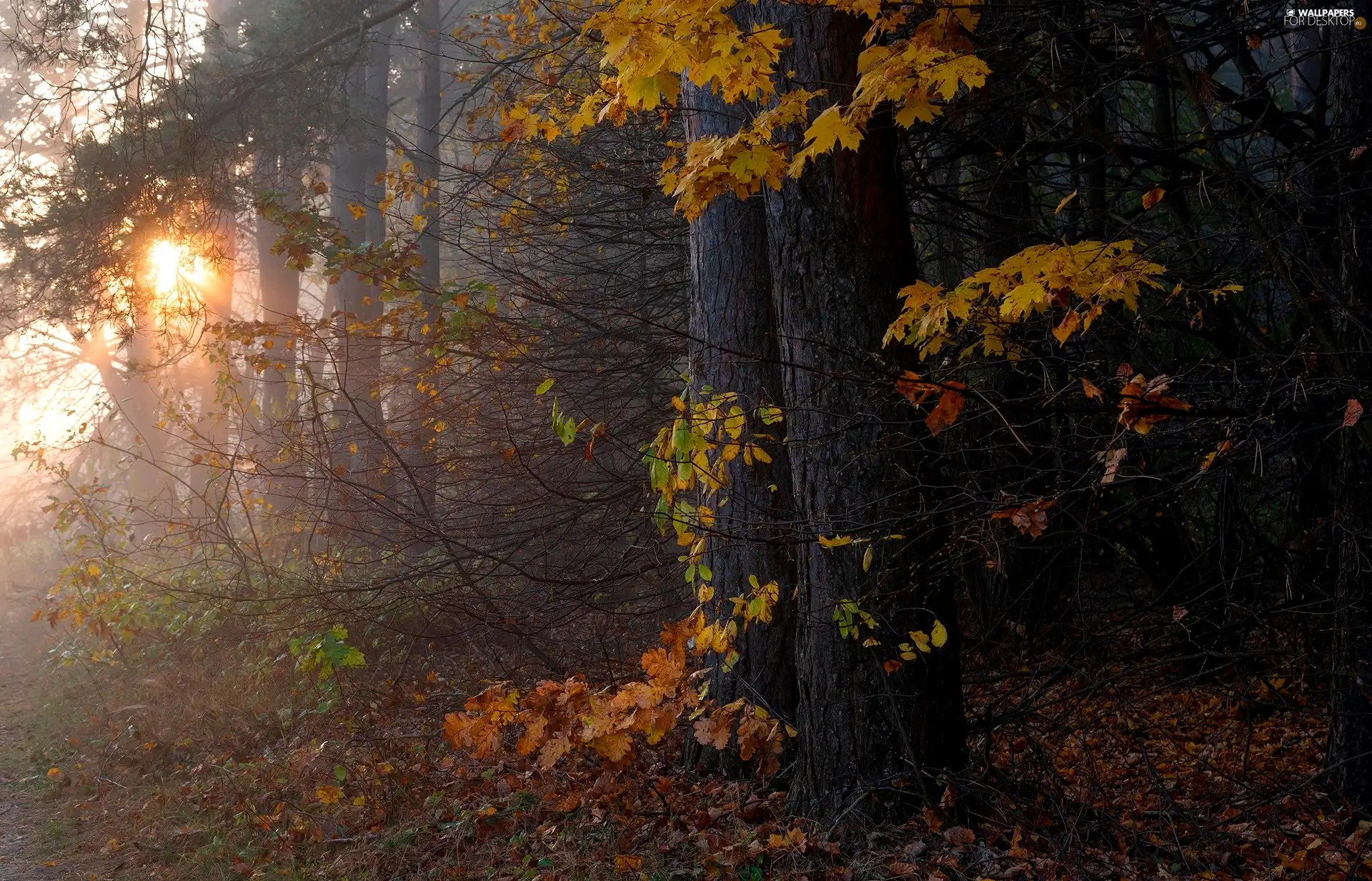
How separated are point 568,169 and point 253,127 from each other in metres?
5.31

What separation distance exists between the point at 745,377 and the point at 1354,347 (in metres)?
2.83

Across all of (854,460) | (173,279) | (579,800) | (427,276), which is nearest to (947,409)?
(854,460)

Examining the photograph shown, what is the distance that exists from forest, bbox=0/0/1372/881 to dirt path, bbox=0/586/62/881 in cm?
5

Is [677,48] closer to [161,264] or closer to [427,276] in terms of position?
[161,264]

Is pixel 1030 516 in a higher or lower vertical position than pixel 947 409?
lower

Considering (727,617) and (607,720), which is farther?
(727,617)

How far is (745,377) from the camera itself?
5.48 m

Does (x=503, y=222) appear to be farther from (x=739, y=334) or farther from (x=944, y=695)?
(x=944, y=695)

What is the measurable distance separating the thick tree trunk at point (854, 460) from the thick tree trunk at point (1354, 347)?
1.77 m

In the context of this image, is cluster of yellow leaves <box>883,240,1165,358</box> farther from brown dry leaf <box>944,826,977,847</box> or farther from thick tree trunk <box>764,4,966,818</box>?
brown dry leaf <box>944,826,977,847</box>

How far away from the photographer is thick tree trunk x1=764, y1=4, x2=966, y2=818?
4.44 m

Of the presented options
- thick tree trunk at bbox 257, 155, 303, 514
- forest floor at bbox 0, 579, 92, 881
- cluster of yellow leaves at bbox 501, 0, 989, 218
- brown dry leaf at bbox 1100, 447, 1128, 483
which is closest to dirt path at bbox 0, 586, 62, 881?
forest floor at bbox 0, 579, 92, 881

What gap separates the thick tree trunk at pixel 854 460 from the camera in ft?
14.6

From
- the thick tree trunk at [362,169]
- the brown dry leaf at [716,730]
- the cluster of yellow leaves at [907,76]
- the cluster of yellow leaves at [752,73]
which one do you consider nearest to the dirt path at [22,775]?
the brown dry leaf at [716,730]
